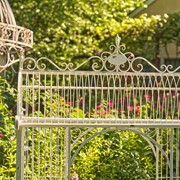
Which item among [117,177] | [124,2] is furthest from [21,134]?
[124,2]

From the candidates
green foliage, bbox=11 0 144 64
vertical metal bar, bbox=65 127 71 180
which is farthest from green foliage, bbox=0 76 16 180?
green foliage, bbox=11 0 144 64

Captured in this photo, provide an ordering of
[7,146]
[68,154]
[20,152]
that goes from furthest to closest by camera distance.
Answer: [7,146], [68,154], [20,152]

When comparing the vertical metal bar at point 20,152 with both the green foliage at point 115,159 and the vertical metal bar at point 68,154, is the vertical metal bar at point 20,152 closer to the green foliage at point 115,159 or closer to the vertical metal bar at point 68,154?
the vertical metal bar at point 68,154

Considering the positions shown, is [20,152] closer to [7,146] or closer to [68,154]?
[68,154]

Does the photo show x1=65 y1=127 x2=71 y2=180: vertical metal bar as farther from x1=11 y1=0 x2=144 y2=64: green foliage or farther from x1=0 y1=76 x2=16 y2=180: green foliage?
x1=11 y1=0 x2=144 y2=64: green foliage

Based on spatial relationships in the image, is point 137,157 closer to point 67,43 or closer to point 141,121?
point 141,121

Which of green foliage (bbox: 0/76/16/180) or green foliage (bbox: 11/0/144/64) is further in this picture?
green foliage (bbox: 11/0/144/64)

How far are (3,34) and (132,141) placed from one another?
250 cm

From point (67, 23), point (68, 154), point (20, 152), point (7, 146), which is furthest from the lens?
point (67, 23)

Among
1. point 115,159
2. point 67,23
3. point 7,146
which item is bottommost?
point 115,159

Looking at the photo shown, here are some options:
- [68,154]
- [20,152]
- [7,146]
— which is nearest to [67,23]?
[7,146]

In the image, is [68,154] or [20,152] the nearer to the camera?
[20,152]

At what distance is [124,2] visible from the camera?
1200 centimetres

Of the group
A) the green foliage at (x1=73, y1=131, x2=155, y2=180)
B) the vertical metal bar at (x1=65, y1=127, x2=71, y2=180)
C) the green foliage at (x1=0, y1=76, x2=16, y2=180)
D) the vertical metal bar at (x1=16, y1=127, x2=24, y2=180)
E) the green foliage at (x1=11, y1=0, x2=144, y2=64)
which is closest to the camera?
the vertical metal bar at (x1=16, y1=127, x2=24, y2=180)
